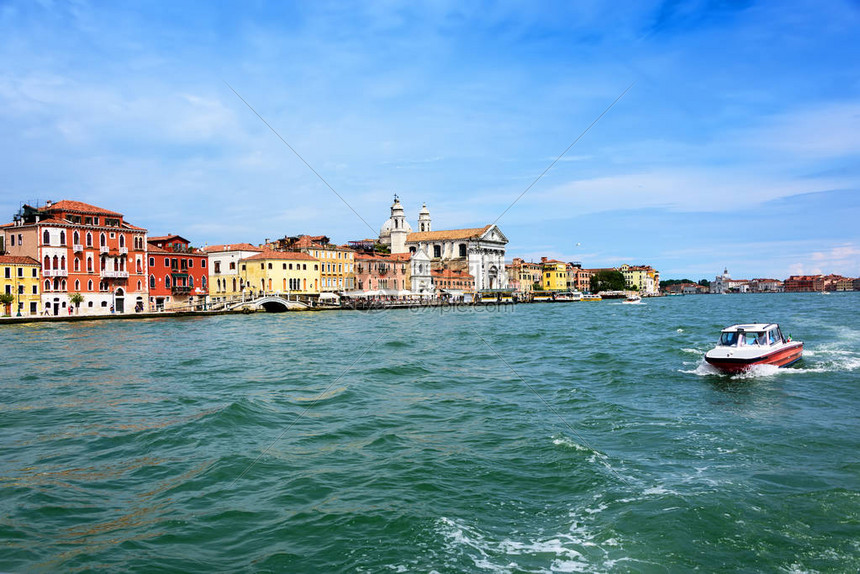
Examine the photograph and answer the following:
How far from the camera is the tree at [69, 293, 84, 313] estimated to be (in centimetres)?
3962

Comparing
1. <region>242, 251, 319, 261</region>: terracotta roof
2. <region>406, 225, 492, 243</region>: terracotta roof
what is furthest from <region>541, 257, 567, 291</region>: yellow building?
<region>242, 251, 319, 261</region>: terracotta roof

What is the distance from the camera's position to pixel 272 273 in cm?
5472

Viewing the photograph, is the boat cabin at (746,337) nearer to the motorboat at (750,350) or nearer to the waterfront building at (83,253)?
the motorboat at (750,350)

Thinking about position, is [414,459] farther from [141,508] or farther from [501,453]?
[141,508]

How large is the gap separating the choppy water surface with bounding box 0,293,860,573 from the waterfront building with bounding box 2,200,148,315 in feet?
96.7

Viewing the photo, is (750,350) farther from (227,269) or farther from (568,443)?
(227,269)

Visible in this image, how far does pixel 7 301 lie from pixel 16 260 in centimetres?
296

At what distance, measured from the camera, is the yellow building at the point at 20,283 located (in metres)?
36.4

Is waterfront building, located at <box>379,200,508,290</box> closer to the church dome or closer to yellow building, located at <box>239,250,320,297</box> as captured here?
the church dome

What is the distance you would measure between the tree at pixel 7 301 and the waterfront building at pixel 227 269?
19290mm

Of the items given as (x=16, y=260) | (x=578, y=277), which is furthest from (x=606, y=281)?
(x=16, y=260)

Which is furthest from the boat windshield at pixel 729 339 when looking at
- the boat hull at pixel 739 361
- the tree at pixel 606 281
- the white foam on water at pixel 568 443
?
the tree at pixel 606 281

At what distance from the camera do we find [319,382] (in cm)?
1347

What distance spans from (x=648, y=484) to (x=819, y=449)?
9.68 feet
